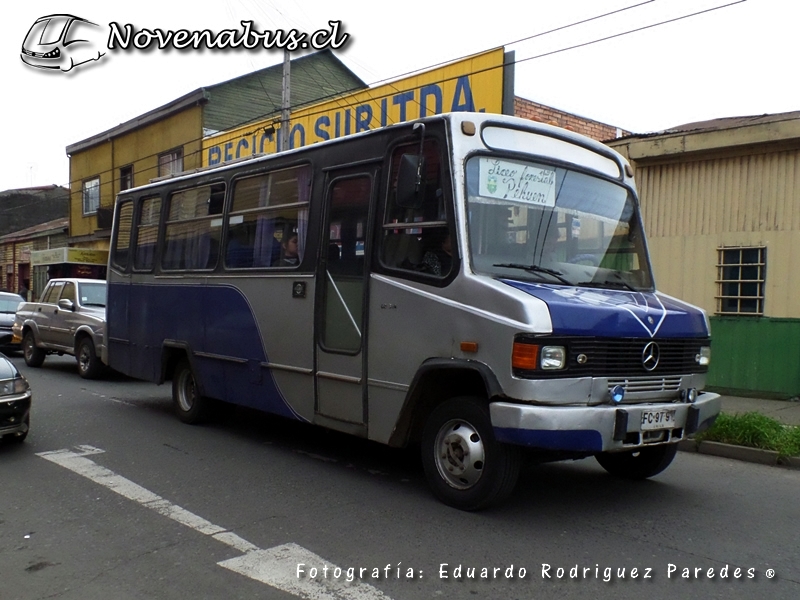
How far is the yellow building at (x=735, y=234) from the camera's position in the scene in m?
11.1

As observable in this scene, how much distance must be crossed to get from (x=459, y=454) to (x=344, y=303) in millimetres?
1762

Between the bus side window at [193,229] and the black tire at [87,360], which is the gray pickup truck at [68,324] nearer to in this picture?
the black tire at [87,360]

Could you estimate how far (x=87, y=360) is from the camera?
1358cm

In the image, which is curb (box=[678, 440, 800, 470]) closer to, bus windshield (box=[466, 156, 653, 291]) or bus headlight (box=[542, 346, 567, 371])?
bus windshield (box=[466, 156, 653, 291])

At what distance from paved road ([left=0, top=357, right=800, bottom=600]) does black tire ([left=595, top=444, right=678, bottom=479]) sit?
126 millimetres

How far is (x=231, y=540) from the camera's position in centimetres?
507

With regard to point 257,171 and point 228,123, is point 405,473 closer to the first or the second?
point 257,171

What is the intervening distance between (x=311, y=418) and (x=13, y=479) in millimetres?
2575

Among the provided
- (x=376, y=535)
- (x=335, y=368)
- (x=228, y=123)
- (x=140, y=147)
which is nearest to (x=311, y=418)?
(x=335, y=368)

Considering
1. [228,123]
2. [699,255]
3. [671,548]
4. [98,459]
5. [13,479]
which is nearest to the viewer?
[671,548]

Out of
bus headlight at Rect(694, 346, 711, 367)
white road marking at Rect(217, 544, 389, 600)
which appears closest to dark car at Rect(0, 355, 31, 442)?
white road marking at Rect(217, 544, 389, 600)

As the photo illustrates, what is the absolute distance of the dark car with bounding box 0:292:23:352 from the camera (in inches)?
690

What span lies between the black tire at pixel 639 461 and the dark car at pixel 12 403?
5401mm

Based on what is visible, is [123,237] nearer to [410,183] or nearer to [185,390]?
[185,390]
